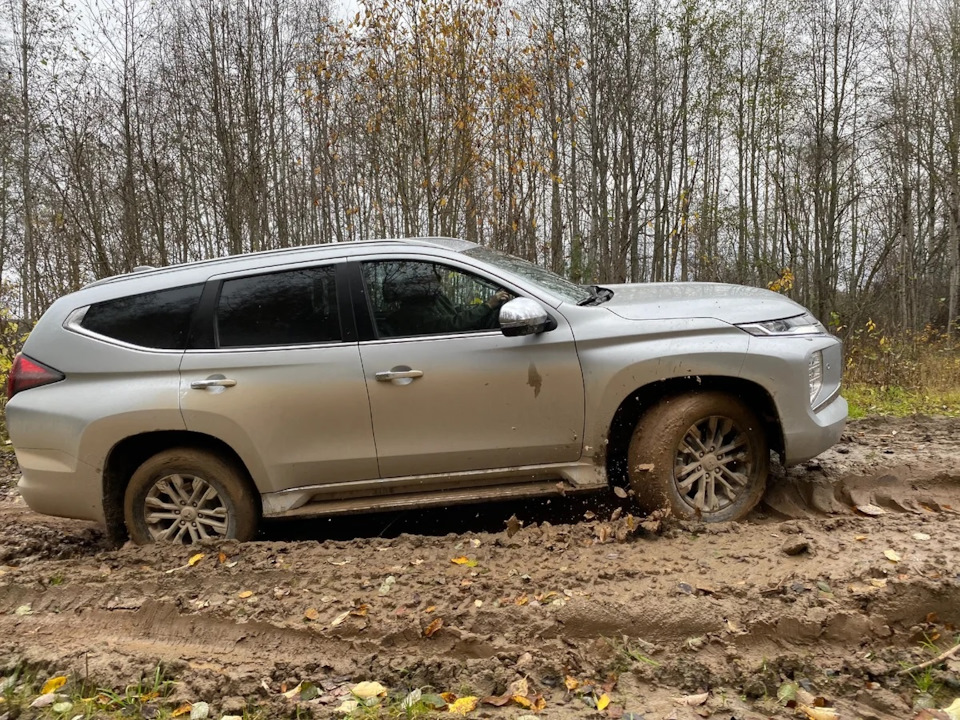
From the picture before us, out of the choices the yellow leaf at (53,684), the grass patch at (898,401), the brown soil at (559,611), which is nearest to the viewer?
the brown soil at (559,611)

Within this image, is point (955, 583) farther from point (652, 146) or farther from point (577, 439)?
point (652, 146)

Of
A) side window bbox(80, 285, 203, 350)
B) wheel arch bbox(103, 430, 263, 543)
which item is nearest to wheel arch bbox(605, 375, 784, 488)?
wheel arch bbox(103, 430, 263, 543)

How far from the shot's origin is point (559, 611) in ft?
9.68

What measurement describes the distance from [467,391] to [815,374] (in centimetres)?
203

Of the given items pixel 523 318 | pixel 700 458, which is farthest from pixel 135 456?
pixel 700 458

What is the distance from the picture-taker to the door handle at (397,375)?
12.3 ft

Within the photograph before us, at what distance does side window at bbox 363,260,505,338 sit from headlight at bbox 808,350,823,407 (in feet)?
6.02

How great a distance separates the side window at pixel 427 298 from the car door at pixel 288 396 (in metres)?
0.24

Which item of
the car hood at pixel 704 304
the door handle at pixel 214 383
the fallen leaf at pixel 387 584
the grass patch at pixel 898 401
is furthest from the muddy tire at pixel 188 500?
the grass patch at pixel 898 401

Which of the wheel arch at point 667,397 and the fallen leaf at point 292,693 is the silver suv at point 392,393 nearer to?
the wheel arch at point 667,397

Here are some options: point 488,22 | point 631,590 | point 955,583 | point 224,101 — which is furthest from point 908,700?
point 224,101

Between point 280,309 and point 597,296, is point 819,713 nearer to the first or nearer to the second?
point 597,296

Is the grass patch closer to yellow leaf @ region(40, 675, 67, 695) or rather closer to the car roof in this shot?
the car roof

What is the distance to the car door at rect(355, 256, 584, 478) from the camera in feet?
12.3
